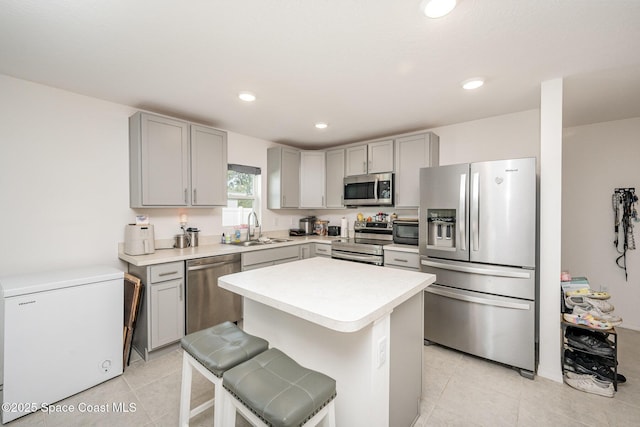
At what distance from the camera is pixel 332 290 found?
142 cm

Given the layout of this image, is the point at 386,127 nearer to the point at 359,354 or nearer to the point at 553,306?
the point at 553,306

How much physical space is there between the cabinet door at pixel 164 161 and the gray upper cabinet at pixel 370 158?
2.18 m

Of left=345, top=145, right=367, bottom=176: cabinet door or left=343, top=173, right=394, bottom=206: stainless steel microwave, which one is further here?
left=345, top=145, right=367, bottom=176: cabinet door

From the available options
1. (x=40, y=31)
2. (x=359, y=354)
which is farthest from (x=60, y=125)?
(x=359, y=354)

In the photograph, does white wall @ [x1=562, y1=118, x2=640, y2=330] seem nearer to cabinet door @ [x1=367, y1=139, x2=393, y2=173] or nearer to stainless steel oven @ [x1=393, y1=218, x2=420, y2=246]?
stainless steel oven @ [x1=393, y1=218, x2=420, y2=246]

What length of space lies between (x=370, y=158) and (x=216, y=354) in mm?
3072

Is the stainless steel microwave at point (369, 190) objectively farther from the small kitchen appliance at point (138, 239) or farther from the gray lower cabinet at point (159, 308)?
the small kitchen appliance at point (138, 239)

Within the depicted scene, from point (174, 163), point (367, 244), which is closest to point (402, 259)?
point (367, 244)

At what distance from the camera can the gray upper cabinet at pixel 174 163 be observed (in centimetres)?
260

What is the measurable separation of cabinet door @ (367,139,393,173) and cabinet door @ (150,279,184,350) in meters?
2.72

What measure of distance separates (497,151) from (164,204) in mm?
3710

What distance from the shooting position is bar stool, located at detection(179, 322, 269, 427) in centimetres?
127

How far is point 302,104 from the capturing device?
269 cm

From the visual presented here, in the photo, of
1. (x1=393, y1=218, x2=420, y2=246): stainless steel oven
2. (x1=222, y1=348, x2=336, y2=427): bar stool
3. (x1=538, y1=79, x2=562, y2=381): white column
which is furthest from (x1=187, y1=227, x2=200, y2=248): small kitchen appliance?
(x1=538, y1=79, x2=562, y2=381): white column
